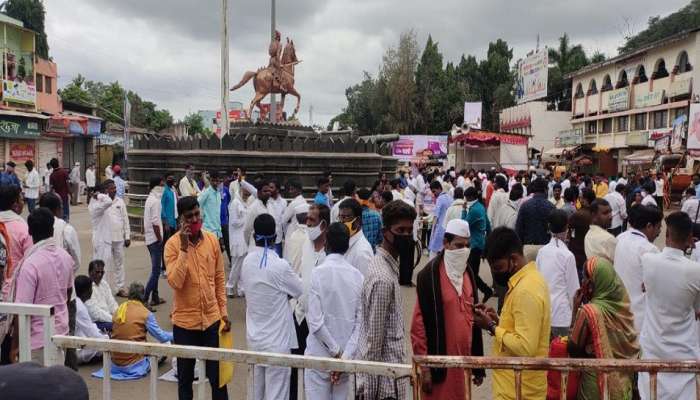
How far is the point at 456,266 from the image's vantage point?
11.0 feet

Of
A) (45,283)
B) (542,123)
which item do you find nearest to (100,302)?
(45,283)

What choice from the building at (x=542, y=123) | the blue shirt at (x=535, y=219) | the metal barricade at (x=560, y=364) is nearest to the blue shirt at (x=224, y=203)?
the blue shirt at (x=535, y=219)

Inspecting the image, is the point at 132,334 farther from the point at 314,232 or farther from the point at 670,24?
the point at 670,24

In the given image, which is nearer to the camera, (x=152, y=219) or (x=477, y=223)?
(x=477, y=223)

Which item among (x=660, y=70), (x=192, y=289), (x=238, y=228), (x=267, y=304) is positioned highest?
(x=660, y=70)

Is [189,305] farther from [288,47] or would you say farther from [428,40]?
[428,40]

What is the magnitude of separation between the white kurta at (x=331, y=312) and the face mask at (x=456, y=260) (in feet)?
2.68

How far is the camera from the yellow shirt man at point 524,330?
302cm

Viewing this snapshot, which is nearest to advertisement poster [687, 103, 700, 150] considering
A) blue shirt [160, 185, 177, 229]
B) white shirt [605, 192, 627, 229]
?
white shirt [605, 192, 627, 229]

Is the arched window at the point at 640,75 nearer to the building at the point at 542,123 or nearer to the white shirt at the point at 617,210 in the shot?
the building at the point at 542,123

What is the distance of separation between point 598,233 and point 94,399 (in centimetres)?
467

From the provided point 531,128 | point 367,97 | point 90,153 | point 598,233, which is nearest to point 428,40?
point 367,97

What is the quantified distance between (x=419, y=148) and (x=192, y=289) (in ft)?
116

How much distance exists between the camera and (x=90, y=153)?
3017cm
